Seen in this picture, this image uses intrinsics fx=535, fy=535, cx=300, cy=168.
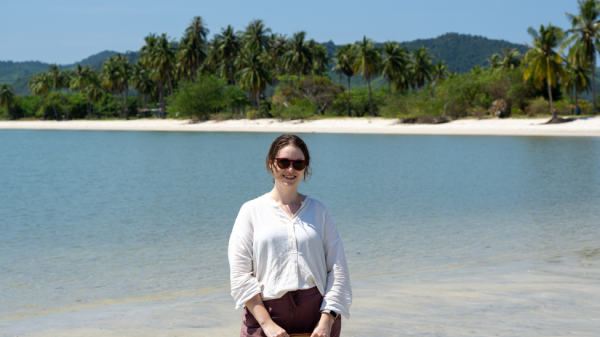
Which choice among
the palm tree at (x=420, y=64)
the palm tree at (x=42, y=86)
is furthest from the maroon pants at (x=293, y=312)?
the palm tree at (x=42, y=86)

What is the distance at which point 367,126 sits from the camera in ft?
176

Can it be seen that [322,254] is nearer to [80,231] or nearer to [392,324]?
[392,324]

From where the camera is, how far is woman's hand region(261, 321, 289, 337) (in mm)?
2615

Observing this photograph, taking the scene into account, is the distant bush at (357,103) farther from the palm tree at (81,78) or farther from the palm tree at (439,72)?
the palm tree at (81,78)

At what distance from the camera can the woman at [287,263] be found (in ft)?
8.86

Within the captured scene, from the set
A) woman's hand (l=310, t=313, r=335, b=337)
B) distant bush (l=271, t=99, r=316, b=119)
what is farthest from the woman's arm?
distant bush (l=271, t=99, r=316, b=119)

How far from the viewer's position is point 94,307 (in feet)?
19.0

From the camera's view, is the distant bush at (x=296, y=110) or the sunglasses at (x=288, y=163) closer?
the sunglasses at (x=288, y=163)

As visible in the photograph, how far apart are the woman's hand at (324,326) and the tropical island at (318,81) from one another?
4572 centimetres

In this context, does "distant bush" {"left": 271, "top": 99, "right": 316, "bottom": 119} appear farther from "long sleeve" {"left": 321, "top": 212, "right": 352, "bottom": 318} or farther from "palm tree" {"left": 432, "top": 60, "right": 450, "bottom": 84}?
"long sleeve" {"left": 321, "top": 212, "right": 352, "bottom": 318}

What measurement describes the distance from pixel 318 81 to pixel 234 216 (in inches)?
2131

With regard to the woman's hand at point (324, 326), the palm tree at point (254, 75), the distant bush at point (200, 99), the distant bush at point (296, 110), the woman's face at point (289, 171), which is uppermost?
the palm tree at point (254, 75)

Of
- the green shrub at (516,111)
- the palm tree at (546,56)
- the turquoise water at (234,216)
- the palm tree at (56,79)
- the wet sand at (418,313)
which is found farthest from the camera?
the palm tree at (56,79)

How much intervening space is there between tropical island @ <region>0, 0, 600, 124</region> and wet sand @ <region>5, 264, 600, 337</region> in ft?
138
